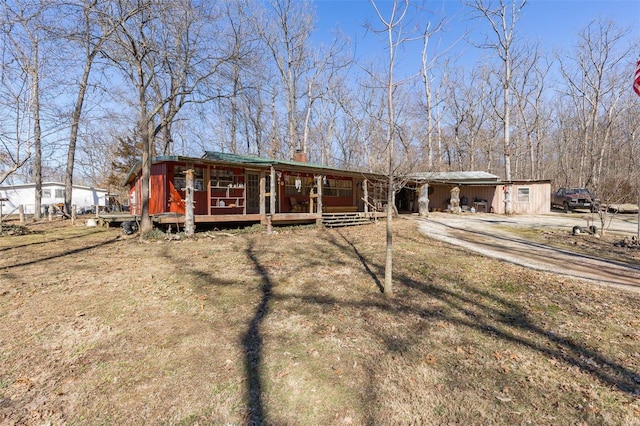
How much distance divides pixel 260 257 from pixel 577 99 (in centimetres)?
3661

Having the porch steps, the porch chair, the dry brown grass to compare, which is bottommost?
the dry brown grass

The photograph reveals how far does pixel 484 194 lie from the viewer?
21.8m

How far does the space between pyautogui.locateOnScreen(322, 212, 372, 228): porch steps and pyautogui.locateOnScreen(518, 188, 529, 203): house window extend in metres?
12.6

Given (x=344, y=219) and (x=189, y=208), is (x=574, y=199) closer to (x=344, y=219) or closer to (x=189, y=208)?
(x=344, y=219)

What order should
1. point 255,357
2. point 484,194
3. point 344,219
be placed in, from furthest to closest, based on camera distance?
point 484,194, point 344,219, point 255,357

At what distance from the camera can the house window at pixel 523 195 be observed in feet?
67.5

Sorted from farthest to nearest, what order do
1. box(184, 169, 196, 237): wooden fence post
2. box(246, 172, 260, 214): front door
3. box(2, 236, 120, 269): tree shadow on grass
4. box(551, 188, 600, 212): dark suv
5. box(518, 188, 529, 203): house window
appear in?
box(518, 188, 529, 203): house window, box(551, 188, 600, 212): dark suv, box(246, 172, 260, 214): front door, box(184, 169, 196, 237): wooden fence post, box(2, 236, 120, 269): tree shadow on grass

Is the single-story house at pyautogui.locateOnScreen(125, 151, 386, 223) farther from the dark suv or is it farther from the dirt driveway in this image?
the dark suv

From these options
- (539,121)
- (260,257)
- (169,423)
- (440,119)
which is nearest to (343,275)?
(260,257)

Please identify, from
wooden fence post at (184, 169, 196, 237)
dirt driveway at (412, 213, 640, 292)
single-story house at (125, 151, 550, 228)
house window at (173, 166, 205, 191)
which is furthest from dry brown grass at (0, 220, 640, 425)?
house window at (173, 166, 205, 191)

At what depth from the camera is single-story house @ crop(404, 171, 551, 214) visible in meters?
20.5

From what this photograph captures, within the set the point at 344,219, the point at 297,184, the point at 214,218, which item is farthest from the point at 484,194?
the point at 214,218

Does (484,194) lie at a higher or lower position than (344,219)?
higher

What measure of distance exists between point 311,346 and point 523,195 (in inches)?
886
